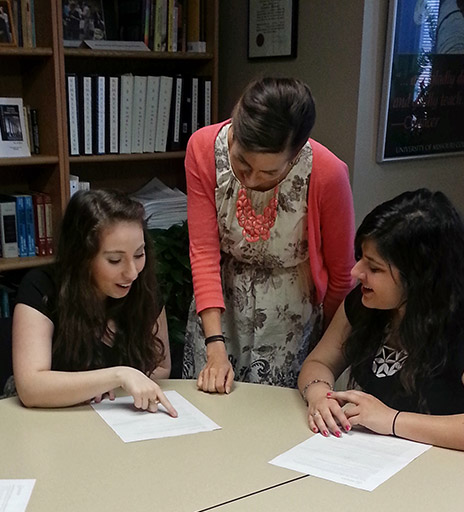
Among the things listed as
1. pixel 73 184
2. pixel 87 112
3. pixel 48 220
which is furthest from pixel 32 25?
pixel 48 220

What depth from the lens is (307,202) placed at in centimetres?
163

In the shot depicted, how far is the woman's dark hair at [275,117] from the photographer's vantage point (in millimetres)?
1389

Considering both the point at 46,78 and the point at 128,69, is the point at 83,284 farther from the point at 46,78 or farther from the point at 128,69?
the point at 128,69

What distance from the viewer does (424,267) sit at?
4.70ft

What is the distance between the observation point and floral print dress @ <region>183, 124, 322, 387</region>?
5.43 ft

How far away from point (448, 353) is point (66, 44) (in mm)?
1949

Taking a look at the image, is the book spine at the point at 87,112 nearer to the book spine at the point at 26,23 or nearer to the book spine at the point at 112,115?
the book spine at the point at 112,115

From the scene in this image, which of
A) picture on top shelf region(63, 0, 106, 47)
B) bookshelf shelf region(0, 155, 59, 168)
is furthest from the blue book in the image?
picture on top shelf region(63, 0, 106, 47)

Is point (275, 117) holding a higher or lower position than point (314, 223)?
higher

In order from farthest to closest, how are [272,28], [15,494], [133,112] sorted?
[133,112] < [272,28] < [15,494]

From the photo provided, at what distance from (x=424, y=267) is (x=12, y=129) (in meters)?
1.71

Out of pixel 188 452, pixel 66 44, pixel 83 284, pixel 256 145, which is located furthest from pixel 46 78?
pixel 188 452

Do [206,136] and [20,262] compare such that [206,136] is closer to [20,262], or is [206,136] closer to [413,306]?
[413,306]

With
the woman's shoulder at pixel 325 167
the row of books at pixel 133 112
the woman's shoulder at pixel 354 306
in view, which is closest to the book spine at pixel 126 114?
the row of books at pixel 133 112
